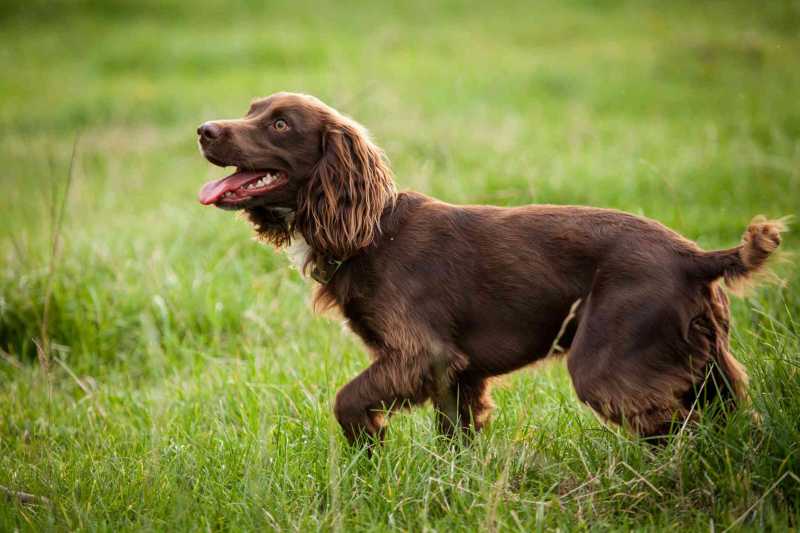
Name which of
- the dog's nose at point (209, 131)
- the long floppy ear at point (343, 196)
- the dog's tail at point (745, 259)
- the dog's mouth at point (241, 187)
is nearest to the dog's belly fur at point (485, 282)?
the long floppy ear at point (343, 196)

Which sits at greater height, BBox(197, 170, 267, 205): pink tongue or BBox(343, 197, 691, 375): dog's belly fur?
BBox(197, 170, 267, 205): pink tongue

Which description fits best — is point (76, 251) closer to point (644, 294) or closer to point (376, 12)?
point (644, 294)

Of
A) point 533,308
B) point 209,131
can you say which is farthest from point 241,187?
point 533,308

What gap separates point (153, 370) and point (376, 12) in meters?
15.6

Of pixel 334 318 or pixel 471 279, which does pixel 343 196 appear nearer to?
pixel 334 318

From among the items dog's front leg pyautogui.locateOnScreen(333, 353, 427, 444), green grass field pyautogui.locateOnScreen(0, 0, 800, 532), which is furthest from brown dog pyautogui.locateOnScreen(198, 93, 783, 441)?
green grass field pyautogui.locateOnScreen(0, 0, 800, 532)

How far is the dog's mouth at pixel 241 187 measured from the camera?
3.21m

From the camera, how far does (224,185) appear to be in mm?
3264

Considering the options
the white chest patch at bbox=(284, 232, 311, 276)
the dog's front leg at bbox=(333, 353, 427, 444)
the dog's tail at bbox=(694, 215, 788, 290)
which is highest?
the dog's tail at bbox=(694, 215, 788, 290)

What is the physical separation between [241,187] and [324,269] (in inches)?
18.9

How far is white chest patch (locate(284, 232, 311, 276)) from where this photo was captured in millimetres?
3447

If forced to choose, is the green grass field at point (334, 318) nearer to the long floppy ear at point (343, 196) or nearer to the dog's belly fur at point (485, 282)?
the dog's belly fur at point (485, 282)

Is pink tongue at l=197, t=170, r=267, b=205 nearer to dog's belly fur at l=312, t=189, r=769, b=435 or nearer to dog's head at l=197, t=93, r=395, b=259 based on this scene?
dog's head at l=197, t=93, r=395, b=259

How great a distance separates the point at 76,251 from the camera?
559cm
